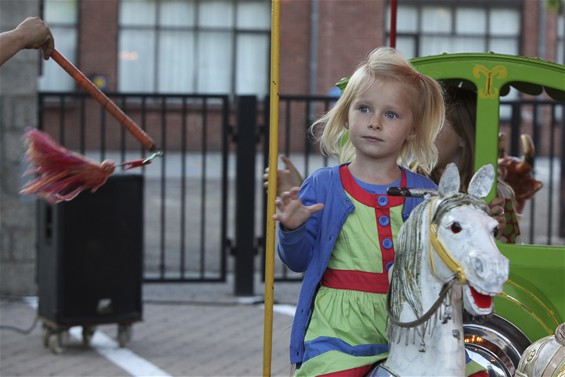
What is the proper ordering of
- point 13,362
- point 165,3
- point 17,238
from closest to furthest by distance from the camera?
point 13,362 → point 17,238 → point 165,3

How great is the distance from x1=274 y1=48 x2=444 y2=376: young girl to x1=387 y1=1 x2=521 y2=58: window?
2347cm

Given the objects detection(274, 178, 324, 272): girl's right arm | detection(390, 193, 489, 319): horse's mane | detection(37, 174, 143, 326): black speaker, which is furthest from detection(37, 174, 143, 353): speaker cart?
detection(390, 193, 489, 319): horse's mane

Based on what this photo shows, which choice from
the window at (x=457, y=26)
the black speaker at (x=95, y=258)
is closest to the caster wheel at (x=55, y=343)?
the black speaker at (x=95, y=258)

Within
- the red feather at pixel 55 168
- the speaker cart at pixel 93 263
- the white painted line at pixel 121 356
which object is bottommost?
the white painted line at pixel 121 356

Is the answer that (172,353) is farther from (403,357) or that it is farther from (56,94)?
(403,357)

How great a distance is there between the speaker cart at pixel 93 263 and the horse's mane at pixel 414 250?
4.55 metres

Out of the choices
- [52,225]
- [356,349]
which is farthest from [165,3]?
[356,349]

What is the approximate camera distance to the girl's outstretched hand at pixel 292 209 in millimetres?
3775

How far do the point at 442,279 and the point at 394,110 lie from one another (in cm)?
77

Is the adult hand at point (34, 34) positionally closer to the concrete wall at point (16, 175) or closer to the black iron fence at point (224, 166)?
the black iron fence at point (224, 166)

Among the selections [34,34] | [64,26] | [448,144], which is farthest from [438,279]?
[64,26]

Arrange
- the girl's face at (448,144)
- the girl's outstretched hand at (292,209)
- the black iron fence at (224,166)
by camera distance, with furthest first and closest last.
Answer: the black iron fence at (224,166), the girl's face at (448,144), the girl's outstretched hand at (292,209)

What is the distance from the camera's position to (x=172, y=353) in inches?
320

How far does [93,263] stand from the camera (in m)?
8.03
